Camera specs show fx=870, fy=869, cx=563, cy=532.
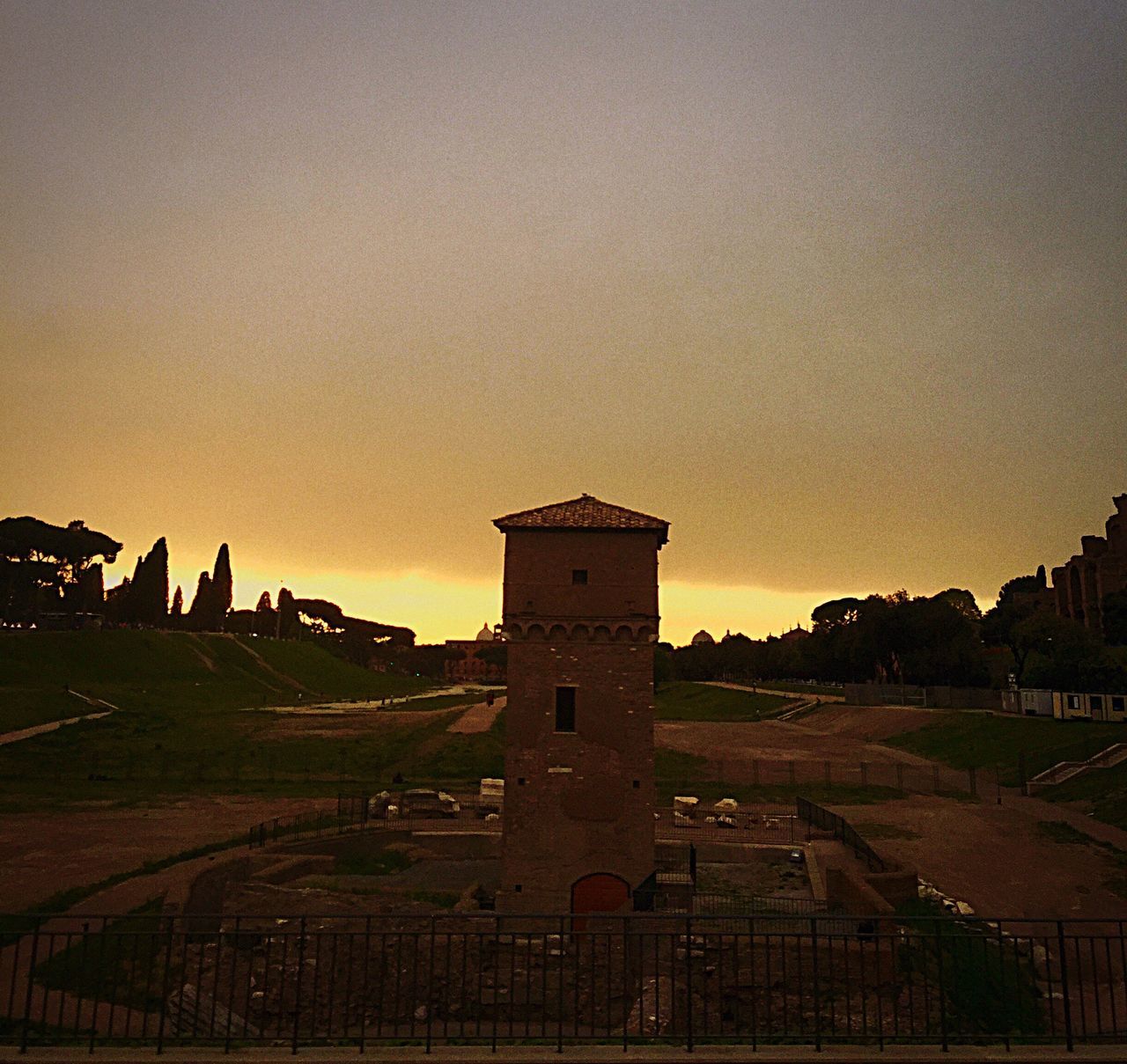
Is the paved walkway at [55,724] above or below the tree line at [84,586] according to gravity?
below

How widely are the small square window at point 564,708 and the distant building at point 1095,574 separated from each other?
274ft

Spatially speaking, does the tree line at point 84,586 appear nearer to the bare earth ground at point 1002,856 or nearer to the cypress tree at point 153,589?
the cypress tree at point 153,589

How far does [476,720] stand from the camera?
82250mm

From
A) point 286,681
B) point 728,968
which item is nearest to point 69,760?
point 728,968

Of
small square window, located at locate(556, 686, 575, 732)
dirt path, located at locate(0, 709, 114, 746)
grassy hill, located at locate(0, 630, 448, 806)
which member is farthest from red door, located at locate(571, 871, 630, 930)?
dirt path, located at locate(0, 709, 114, 746)

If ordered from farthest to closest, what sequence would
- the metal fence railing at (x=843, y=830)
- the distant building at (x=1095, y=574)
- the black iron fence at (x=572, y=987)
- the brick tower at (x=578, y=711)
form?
the distant building at (x=1095, y=574) < the metal fence railing at (x=843, y=830) < the brick tower at (x=578, y=711) < the black iron fence at (x=572, y=987)

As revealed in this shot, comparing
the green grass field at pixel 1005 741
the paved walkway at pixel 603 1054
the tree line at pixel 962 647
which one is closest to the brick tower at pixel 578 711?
the paved walkway at pixel 603 1054

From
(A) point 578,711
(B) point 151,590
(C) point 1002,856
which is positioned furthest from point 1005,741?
(B) point 151,590

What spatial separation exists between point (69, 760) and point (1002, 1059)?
56.5m

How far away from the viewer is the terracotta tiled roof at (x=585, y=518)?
76.6ft

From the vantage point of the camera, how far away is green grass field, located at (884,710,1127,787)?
164 feet

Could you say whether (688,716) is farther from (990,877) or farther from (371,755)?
(990,877)

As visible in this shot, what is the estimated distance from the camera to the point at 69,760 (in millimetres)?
53031

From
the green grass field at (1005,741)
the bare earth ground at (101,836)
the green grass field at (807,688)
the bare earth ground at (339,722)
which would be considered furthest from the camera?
the green grass field at (807,688)
